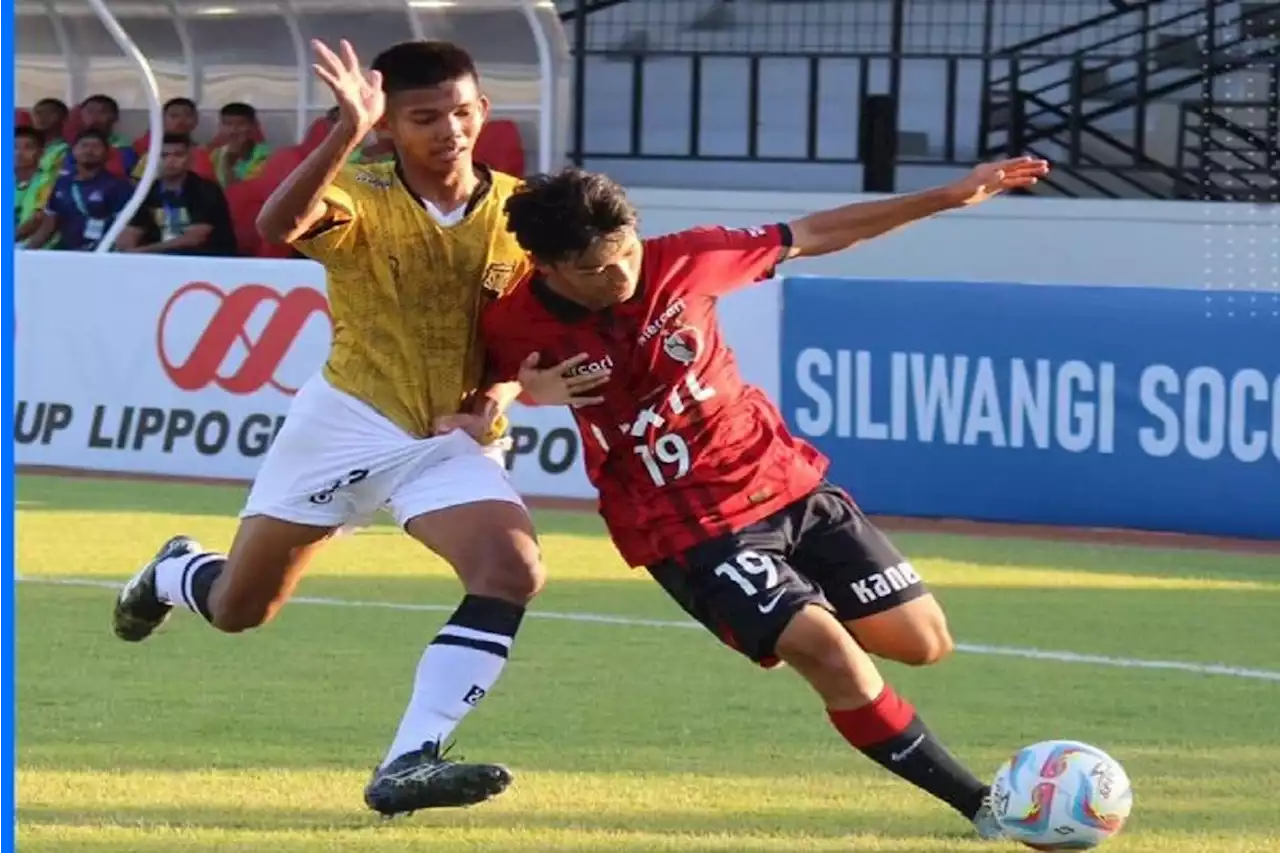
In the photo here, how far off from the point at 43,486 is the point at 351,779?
8.08 m

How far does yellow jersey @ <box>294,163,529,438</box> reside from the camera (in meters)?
6.63

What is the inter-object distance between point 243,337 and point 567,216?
9.30 m

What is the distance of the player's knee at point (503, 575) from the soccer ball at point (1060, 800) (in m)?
1.20

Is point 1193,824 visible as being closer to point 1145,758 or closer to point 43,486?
point 1145,758

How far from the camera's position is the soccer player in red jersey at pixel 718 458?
6160 mm

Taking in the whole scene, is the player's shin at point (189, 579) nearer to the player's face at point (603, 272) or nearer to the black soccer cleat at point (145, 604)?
the black soccer cleat at point (145, 604)

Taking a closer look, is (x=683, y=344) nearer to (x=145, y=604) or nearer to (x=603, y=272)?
(x=603, y=272)

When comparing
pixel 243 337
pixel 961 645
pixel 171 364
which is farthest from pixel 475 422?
pixel 171 364

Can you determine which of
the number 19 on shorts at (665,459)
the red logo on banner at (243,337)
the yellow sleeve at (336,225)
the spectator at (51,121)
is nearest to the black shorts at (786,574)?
the number 19 on shorts at (665,459)

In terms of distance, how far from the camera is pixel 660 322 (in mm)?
6320

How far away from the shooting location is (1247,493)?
12727 mm

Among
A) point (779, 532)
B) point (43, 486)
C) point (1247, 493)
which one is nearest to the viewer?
point (779, 532)

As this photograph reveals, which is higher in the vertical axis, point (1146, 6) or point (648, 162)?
point (1146, 6)

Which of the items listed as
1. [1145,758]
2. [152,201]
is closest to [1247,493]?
[1145,758]
